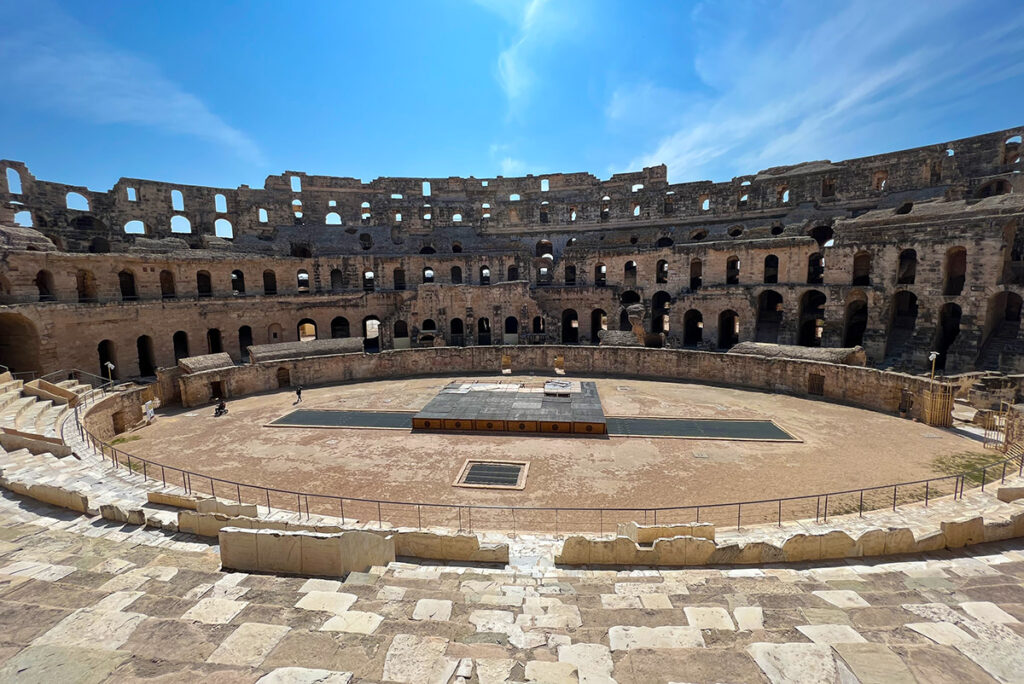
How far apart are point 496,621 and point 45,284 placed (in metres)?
30.2

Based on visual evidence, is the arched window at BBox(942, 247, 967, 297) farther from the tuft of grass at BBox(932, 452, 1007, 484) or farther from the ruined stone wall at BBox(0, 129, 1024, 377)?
the tuft of grass at BBox(932, 452, 1007, 484)

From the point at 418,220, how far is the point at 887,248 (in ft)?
110

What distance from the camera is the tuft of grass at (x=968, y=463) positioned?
1141cm

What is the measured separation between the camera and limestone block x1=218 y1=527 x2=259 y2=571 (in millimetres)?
6449

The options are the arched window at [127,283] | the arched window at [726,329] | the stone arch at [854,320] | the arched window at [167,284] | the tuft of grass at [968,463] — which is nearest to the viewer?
the tuft of grass at [968,463]

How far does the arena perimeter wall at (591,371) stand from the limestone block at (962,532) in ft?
35.3

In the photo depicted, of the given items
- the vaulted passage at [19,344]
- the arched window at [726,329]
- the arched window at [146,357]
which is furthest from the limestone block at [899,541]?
the arched window at [146,357]

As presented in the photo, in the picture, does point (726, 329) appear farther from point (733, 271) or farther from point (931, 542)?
point (931, 542)

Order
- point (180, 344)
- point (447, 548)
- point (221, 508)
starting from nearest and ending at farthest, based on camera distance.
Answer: point (447, 548) < point (221, 508) < point (180, 344)

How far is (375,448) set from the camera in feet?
47.2

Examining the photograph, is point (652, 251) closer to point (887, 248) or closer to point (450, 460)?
point (887, 248)

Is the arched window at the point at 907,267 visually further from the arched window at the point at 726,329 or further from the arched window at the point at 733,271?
the arched window at the point at 726,329

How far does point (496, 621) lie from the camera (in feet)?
17.3

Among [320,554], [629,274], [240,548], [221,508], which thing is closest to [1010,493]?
[320,554]
